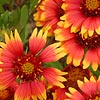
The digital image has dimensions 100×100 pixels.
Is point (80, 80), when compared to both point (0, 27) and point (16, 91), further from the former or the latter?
point (0, 27)

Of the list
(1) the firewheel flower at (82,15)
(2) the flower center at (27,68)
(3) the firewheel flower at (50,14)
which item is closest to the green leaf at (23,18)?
(3) the firewheel flower at (50,14)

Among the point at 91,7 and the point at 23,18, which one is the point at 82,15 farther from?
the point at 23,18

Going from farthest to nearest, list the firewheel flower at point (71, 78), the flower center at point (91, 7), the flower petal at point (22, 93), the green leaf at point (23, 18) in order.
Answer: the green leaf at point (23, 18) < the flower center at point (91, 7) < the firewheel flower at point (71, 78) < the flower petal at point (22, 93)

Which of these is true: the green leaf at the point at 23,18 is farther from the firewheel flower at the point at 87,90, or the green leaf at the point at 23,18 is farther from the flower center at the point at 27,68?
the firewheel flower at the point at 87,90

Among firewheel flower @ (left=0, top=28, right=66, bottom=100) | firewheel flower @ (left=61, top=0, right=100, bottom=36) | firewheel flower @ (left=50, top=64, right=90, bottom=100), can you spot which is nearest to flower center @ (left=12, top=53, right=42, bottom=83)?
firewheel flower @ (left=0, top=28, right=66, bottom=100)

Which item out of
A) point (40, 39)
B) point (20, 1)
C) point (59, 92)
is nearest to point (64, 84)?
point (59, 92)

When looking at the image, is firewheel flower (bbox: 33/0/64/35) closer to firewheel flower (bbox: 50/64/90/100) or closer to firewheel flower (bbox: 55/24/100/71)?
firewheel flower (bbox: 55/24/100/71)
